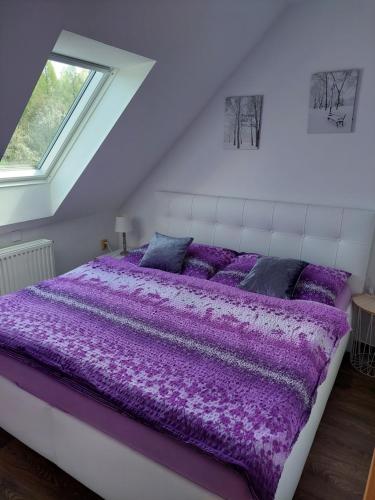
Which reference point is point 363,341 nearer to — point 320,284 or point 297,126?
point 320,284

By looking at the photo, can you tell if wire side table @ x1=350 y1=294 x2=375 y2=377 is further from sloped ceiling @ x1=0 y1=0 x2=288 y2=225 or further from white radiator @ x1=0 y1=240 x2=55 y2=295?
white radiator @ x1=0 y1=240 x2=55 y2=295

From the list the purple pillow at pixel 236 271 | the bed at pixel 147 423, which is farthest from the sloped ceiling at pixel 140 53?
the purple pillow at pixel 236 271

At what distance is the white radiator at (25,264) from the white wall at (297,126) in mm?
1514

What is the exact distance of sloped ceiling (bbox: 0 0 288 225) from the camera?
1.54 metres

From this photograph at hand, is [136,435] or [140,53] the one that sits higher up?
[140,53]

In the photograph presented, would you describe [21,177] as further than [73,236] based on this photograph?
No

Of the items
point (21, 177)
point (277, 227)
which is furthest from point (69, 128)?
point (277, 227)

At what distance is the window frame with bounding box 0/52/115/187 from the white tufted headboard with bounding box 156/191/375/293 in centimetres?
100

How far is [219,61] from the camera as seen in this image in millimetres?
2588

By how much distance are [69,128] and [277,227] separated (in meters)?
1.83

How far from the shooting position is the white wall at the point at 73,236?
9.81 feet

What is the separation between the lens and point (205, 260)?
2.80 meters

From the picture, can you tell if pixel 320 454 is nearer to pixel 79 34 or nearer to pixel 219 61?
pixel 79 34

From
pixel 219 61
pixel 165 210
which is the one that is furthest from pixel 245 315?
pixel 219 61
